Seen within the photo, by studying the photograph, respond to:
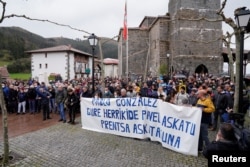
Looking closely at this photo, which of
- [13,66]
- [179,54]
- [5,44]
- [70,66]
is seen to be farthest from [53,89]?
[5,44]

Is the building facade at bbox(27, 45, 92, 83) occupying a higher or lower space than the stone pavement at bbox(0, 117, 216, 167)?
higher

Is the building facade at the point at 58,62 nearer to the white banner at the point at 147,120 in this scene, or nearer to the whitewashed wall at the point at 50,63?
the whitewashed wall at the point at 50,63

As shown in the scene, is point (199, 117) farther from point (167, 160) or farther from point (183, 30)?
point (183, 30)

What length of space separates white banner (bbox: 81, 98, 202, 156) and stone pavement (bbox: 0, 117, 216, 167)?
253 millimetres

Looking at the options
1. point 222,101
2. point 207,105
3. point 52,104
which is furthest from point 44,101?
point 207,105

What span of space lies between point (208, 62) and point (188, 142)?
107 ft

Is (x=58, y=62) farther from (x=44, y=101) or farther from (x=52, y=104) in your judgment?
(x=44, y=101)

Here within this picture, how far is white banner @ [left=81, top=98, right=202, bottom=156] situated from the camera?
23.5ft

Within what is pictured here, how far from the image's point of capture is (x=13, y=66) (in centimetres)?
7669

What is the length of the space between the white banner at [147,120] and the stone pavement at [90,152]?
0.83 feet

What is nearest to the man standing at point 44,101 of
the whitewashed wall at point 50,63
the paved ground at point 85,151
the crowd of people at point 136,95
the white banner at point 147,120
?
the crowd of people at point 136,95

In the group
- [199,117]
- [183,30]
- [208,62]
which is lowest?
[199,117]

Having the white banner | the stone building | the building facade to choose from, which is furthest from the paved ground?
the building facade

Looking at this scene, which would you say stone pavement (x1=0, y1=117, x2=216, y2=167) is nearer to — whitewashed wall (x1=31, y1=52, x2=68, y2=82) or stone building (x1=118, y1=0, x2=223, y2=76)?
stone building (x1=118, y1=0, x2=223, y2=76)
